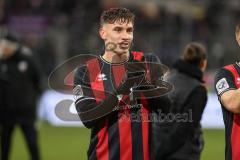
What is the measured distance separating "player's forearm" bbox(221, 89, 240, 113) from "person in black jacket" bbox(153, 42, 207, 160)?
4.09 ft

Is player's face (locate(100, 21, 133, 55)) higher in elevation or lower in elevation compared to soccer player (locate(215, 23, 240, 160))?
higher

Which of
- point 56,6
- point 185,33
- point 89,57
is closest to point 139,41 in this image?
point 185,33

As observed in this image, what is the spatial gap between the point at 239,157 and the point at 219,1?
13163mm

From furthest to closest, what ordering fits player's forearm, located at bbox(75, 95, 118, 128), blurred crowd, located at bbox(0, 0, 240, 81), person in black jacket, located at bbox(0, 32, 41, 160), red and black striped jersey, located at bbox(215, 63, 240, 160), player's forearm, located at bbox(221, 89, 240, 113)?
1. blurred crowd, located at bbox(0, 0, 240, 81)
2. person in black jacket, located at bbox(0, 32, 41, 160)
3. player's forearm, located at bbox(75, 95, 118, 128)
4. red and black striped jersey, located at bbox(215, 63, 240, 160)
5. player's forearm, located at bbox(221, 89, 240, 113)

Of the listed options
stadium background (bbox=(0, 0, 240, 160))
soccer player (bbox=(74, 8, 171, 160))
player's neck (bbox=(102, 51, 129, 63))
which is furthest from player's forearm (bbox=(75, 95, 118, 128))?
stadium background (bbox=(0, 0, 240, 160))

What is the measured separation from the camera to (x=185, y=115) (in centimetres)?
576

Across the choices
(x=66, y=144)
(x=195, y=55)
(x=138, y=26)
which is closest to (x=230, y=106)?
(x=195, y=55)

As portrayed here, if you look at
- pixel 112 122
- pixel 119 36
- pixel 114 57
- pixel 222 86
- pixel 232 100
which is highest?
pixel 119 36

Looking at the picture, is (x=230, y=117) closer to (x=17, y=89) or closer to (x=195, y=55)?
(x=195, y=55)

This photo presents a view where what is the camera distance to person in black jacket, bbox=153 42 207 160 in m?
5.67

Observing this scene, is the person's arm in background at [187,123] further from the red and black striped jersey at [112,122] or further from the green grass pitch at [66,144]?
the green grass pitch at [66,144]

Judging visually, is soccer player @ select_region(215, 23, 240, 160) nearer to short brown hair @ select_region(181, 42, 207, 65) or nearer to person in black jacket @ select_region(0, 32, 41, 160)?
short brown hair @ select_region(181, 42, 207, 65)

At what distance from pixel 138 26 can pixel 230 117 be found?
1055 centimetres

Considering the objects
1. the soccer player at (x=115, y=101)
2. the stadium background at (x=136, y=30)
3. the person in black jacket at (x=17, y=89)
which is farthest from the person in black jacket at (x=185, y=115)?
the stadium background at (x=136, y=30)
